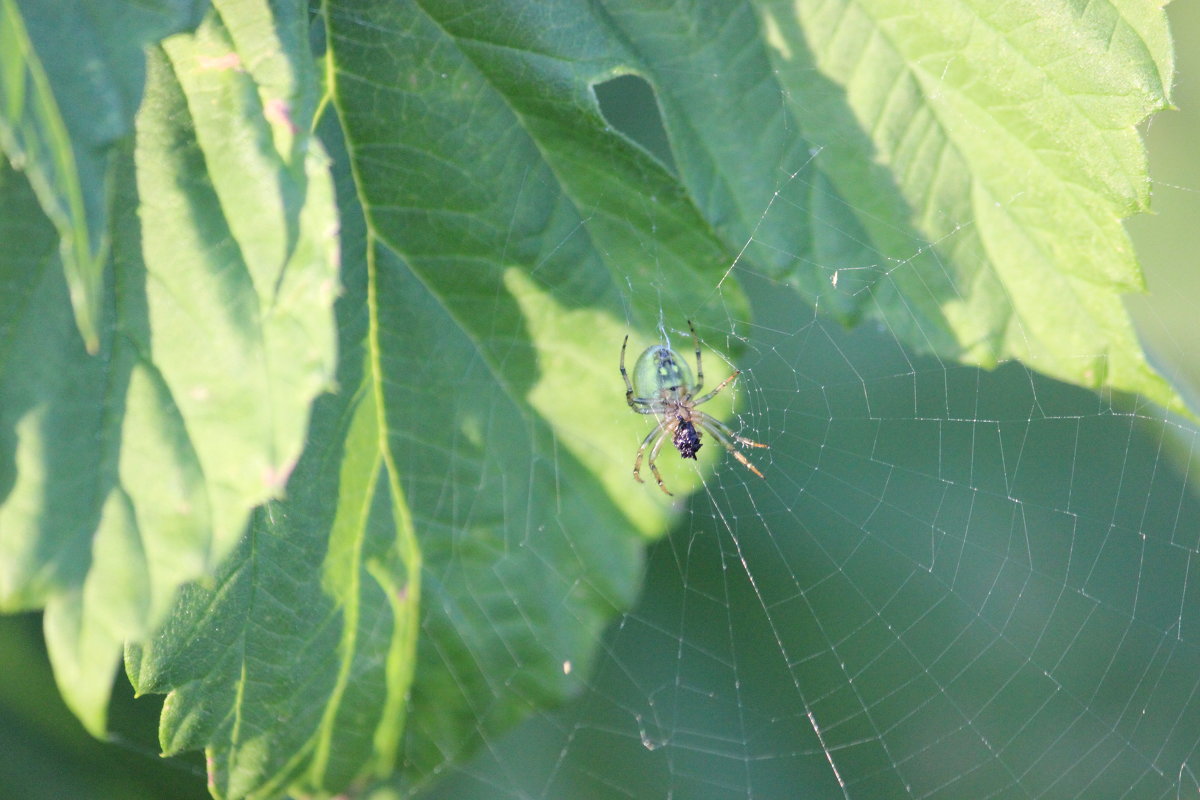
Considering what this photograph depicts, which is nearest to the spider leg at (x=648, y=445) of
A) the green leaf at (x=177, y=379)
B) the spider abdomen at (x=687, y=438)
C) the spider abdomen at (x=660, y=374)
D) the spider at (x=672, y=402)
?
the spider at (x=672, y=402)

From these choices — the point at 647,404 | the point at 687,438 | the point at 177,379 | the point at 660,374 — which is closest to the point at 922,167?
the point at 660,374

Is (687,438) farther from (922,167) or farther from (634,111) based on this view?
(922,167)

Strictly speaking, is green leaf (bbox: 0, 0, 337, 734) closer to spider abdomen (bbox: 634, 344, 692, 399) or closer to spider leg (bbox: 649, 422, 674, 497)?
spider leg (bbox: 649, 422, 674, 497)

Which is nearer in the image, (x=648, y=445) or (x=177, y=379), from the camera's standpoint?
(x=177, y=379)

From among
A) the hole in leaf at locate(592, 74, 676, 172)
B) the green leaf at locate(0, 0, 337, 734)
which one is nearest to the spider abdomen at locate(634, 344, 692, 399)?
the hole in leaf at locate(592, 74, 676, 172)

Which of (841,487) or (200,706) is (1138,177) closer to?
(841,487)

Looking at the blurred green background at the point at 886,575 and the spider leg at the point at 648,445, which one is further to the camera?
the blurred green background at the point at 886,575

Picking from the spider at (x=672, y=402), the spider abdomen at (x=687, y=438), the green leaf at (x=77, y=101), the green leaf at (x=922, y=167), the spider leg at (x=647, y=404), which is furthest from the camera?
the spider abdomen at (x=687, y=438)

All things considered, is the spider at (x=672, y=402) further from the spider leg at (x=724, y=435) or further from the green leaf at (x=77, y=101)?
the green leaf at (x=77, y=101)
